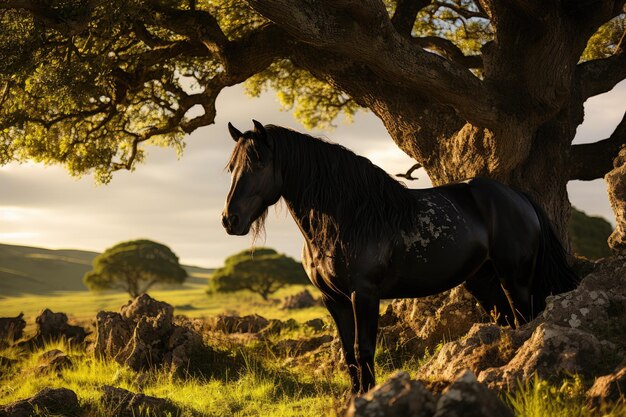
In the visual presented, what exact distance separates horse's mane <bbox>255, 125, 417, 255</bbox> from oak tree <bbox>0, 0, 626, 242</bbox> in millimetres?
2411

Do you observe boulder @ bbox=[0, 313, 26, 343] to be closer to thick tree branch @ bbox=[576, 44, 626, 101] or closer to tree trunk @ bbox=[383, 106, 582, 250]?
tree trunk @ bbox=[383, 106, 582, 250]

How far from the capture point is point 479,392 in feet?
10.5

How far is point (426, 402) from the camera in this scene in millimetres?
3357

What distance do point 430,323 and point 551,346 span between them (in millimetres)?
5045

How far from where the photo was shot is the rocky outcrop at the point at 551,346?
180 inches

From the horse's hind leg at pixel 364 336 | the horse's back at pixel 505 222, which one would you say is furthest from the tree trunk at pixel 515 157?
the horse's hind leg at pixel 364 336

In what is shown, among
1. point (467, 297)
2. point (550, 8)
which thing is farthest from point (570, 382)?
point (550, 8)

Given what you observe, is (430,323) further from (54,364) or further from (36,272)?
(36,272)

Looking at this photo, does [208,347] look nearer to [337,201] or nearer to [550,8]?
[337,201]

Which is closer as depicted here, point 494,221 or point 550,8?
point 494,221

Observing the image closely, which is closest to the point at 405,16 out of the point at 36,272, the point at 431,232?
the point at 431,232

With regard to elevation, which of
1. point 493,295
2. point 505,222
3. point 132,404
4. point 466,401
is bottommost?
point 132,404

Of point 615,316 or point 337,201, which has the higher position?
point 337,201

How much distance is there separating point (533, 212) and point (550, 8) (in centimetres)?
460
